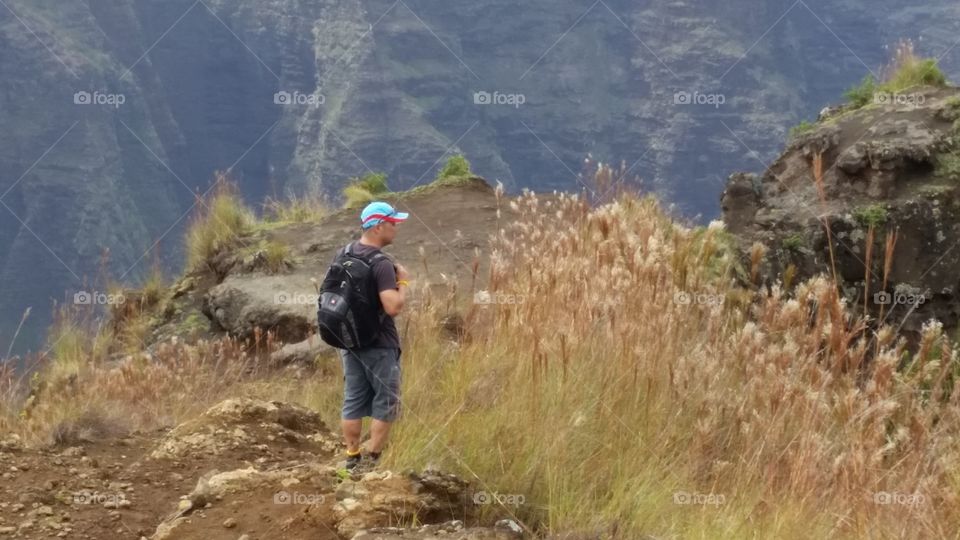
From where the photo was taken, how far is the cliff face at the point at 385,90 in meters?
85.0

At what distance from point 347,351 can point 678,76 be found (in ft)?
304

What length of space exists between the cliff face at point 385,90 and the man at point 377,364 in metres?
78.9

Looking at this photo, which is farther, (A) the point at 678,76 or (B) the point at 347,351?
(A) the point at 678,76

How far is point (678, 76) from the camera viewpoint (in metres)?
94.4

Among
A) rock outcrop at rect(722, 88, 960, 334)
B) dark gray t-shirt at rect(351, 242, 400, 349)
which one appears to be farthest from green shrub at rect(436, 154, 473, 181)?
dark gray t-shirt at rect(351, 242, 400, 349)

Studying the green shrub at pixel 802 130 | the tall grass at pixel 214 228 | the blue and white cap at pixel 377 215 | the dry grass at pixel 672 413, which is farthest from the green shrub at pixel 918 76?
the tall grass at pixel 214 228

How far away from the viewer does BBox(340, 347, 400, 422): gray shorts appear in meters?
4.96

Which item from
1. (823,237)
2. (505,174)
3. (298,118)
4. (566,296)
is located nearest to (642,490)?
(566,296)

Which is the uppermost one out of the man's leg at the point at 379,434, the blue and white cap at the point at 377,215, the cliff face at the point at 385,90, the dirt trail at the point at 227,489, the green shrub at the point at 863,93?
the cliff face at the point at 385,90

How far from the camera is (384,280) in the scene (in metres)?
4.95

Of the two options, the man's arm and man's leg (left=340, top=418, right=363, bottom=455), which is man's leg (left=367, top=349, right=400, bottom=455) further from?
the man's arm

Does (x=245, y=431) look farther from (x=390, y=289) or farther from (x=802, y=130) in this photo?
(x=802, y=130)

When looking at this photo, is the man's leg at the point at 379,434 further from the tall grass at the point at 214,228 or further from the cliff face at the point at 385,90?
the cliff face at the point at 385,90

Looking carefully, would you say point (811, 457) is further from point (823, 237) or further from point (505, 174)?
point (505, 174)
